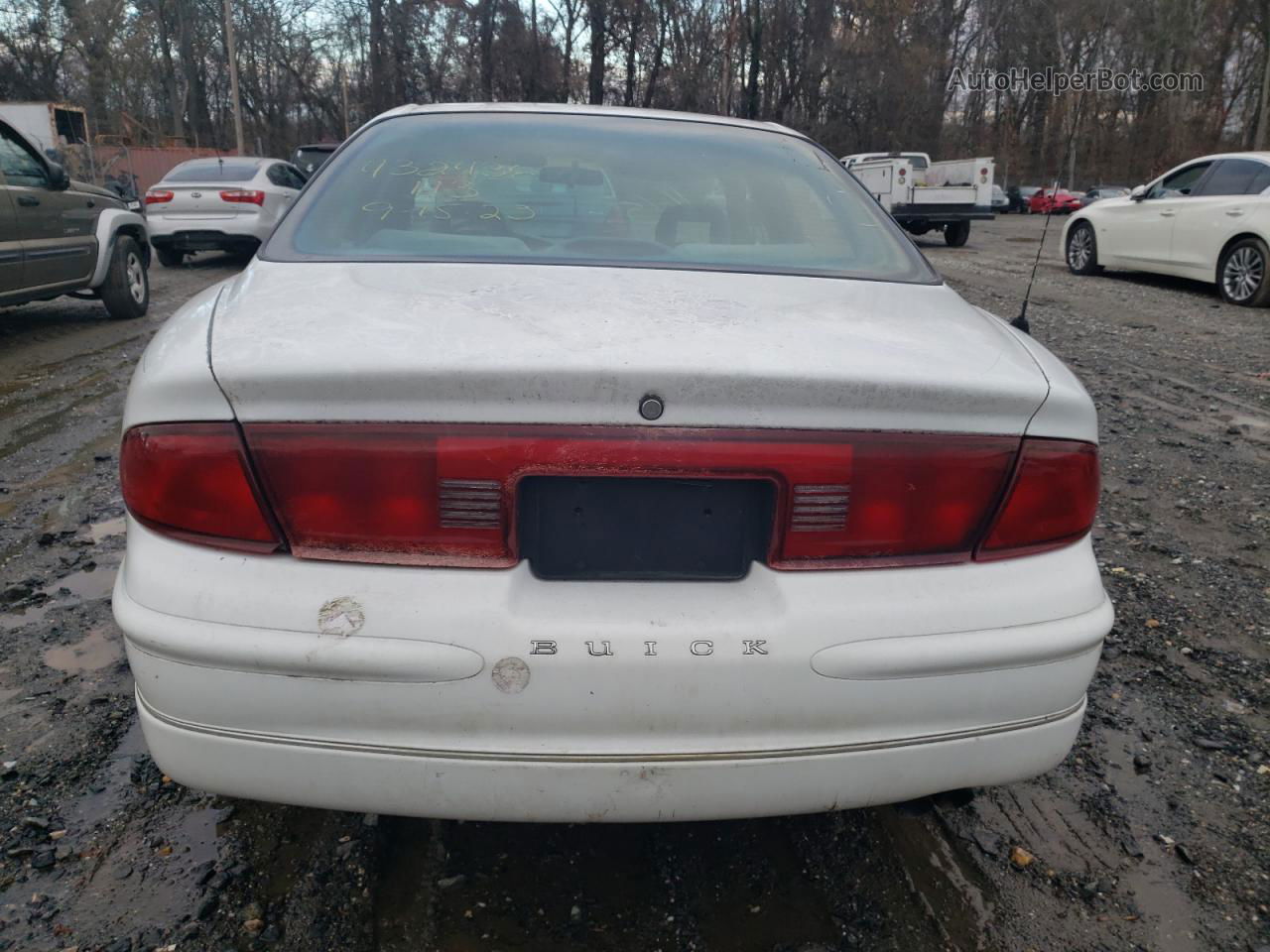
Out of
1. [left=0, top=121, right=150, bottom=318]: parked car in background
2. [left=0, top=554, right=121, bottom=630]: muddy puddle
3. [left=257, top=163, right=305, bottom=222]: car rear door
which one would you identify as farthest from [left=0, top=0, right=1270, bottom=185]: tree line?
[left=0, top=554, right=121, bottom=630]: muddy puddle

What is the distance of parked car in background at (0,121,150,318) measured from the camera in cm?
655

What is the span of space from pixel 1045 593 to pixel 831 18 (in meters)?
43.2

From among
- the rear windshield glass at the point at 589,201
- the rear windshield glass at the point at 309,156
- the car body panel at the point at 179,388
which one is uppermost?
the rear windshield glass at the point at 309,156

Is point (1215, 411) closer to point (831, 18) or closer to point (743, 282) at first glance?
point (743, 282)

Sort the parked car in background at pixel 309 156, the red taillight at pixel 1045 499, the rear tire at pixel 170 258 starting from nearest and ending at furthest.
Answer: the red taillight at pixel 1045 499 < the rear tire at pixel 170 258 < the parked car in background at pixel 309 156

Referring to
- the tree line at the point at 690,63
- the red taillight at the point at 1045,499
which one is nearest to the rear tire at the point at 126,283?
the red taillight at the point at 1045,499

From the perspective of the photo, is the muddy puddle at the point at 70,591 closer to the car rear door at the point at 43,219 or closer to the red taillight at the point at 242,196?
the car rear door at the point at 43,219

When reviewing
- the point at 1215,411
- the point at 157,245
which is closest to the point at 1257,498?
the point at 1215,411

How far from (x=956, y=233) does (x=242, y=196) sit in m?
12.8

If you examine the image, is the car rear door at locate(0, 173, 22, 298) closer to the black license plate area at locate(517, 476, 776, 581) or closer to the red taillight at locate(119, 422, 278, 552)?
the red taillight at locate(119, 422, 278, 552)

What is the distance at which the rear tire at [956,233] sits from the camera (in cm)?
1770

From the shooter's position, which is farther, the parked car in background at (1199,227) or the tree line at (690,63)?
the tree line at (690,63)

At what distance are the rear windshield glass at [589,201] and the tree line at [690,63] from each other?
3698cm

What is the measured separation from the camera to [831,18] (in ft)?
129
